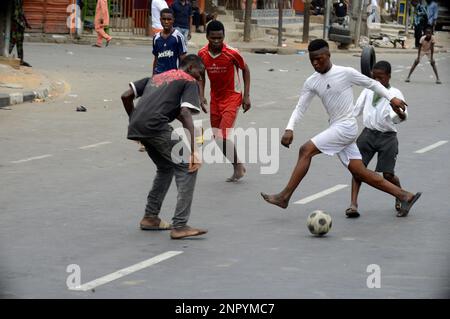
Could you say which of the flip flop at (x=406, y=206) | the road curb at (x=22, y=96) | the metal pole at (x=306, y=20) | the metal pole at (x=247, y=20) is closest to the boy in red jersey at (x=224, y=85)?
the flip flop at (x=406, y=206)

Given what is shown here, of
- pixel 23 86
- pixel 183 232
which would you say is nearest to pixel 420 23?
pixel 23 86

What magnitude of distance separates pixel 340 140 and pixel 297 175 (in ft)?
1.74

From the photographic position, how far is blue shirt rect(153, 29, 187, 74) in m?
14.5

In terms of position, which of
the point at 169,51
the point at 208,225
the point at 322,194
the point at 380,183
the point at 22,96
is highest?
the point at 169,51

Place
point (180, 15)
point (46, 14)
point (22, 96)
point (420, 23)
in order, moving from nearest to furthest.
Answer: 1. point (22, 96)
2. point (180, 15)
3. point (46, 14)
4. point (420, 23)

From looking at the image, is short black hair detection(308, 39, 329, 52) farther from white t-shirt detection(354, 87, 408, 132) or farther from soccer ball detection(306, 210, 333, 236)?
soccer ball detection(306, 210, 333, 236)

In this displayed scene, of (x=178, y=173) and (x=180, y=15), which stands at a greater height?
(x=178, y=173)

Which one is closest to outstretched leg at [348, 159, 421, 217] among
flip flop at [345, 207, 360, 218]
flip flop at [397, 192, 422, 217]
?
flip flop at [397, 192, 422, 217]

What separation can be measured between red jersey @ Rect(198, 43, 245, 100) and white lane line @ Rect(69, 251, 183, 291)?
4.19 meters

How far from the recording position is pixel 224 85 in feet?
41.9

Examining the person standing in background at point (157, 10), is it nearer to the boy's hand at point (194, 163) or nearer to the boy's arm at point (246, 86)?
the boy's arm at point (246, 86)

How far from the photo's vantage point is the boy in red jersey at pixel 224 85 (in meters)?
12.5

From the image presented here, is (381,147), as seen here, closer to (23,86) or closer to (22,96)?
(22,96)
